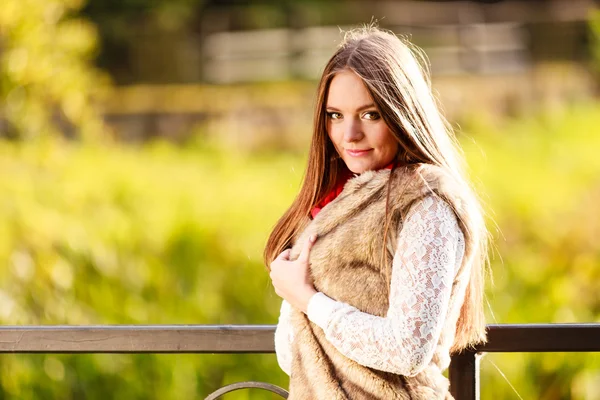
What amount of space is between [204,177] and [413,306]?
5918 mm

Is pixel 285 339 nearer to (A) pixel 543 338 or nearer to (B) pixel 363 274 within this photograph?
(B) pixel 363 274

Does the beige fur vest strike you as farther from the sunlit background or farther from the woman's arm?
the sunlit background

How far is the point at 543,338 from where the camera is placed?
188 centimetres

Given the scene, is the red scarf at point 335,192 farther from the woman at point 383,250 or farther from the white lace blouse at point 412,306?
the white lace blouse at point 412,306

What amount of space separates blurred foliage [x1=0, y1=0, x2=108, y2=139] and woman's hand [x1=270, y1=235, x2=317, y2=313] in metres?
3.49

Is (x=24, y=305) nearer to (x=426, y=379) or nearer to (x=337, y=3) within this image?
(x=426, y=379)

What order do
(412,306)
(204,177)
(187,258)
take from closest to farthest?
(412,306) → (187,258) → (204,177)

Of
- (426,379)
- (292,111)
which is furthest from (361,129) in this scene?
(292,111)

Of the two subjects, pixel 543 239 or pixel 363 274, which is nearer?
pixel 363 274

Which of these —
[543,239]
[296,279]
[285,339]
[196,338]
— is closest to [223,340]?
[196,338]

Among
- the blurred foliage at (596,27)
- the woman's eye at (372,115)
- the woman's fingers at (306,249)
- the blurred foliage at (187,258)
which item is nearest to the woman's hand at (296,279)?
the woman's fingers at (306,249)

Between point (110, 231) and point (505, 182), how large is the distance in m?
3.00

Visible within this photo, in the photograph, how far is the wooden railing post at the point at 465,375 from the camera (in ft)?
6.31

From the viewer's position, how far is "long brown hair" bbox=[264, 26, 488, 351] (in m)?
1.54
